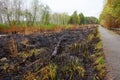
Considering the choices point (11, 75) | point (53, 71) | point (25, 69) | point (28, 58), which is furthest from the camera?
point (28, 58)

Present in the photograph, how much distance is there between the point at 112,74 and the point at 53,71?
1265 mm

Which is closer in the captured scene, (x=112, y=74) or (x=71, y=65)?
(x=112, y=74)

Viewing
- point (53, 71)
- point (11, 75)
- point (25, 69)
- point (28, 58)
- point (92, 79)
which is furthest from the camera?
point (28, 58)

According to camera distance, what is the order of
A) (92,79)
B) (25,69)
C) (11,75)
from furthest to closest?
(25,69) < (11,75) < (92,79)

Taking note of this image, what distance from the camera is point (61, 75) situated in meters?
5.48

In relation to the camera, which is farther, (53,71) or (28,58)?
(28,58)

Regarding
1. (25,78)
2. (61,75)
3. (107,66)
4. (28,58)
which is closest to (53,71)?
(61,75)

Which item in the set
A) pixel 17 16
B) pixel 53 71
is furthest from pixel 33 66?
pixel 17 16

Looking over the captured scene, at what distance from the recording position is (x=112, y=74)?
209 inches

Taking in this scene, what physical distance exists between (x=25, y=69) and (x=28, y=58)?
173cm

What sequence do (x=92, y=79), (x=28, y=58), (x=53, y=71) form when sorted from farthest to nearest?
(x=28, y=58) → (x=53, y=71) → (x=92, y=79)

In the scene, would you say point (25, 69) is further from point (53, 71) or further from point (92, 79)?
point (92, 79)

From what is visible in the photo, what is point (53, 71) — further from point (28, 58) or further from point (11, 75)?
point (28, 58)

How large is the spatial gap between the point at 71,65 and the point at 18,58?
249 centimetres
